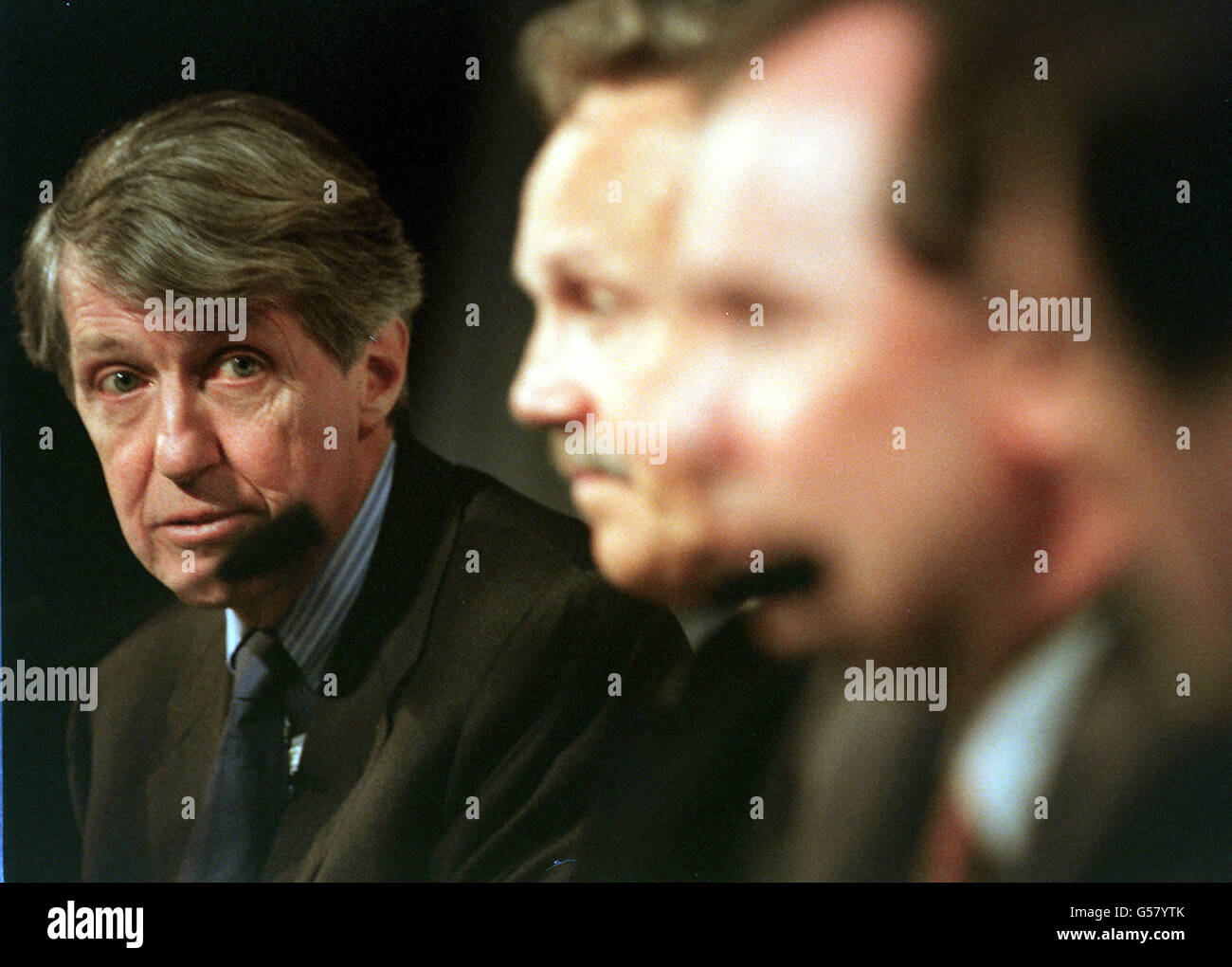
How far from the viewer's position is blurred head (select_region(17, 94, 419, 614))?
2.40 metres

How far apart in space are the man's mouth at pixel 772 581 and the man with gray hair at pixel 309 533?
0.15 meters

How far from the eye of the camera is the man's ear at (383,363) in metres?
2.44

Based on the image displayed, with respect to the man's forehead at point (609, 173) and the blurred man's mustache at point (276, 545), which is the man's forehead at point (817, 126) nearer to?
the man's forehead at point (609, 173)

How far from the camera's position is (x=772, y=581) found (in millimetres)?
2416

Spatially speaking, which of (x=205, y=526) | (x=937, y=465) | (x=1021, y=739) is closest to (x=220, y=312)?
(x=205, y=526)

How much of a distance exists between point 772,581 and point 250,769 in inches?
47.0
